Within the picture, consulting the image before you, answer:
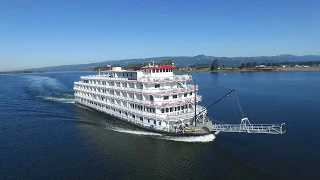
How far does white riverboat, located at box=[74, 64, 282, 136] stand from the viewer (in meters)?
38.5

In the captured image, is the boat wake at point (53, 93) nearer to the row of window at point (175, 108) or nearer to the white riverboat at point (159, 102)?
the white riverboat at point (159, 102)

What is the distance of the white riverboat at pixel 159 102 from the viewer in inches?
1515

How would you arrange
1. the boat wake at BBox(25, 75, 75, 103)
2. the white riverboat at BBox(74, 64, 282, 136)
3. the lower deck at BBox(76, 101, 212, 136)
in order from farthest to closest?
the boat wake at BBox(25, 75, 75, 103)
the white riverboat at BBox(74, 64, 282, 136)
the lower deck at BBox(76, 101, 212, 136)

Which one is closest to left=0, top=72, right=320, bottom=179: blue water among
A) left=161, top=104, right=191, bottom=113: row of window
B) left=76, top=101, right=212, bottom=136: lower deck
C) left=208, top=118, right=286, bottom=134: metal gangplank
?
left=76, top=101, right=212, bottom=136: lower deck

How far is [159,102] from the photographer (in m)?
39.8

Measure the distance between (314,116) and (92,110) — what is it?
48.5m

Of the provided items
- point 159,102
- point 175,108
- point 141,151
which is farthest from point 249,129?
point 141,151

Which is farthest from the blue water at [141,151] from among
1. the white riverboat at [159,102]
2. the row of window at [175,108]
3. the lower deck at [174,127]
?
the row of window at [175,108]

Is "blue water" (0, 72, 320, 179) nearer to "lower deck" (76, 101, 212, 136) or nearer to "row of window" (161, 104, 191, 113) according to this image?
"lower deck" (76, 101, 212, 136)

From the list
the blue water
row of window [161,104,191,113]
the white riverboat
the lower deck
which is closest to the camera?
the blue water

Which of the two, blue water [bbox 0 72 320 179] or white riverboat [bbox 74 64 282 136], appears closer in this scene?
blue water [bbox 0 72 320 179]

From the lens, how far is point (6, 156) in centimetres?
3531

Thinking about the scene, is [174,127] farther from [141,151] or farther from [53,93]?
[53,93]

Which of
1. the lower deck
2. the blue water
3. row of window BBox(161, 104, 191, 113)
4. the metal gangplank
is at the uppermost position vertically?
row of window BBox(161, 104, 191, 113)
